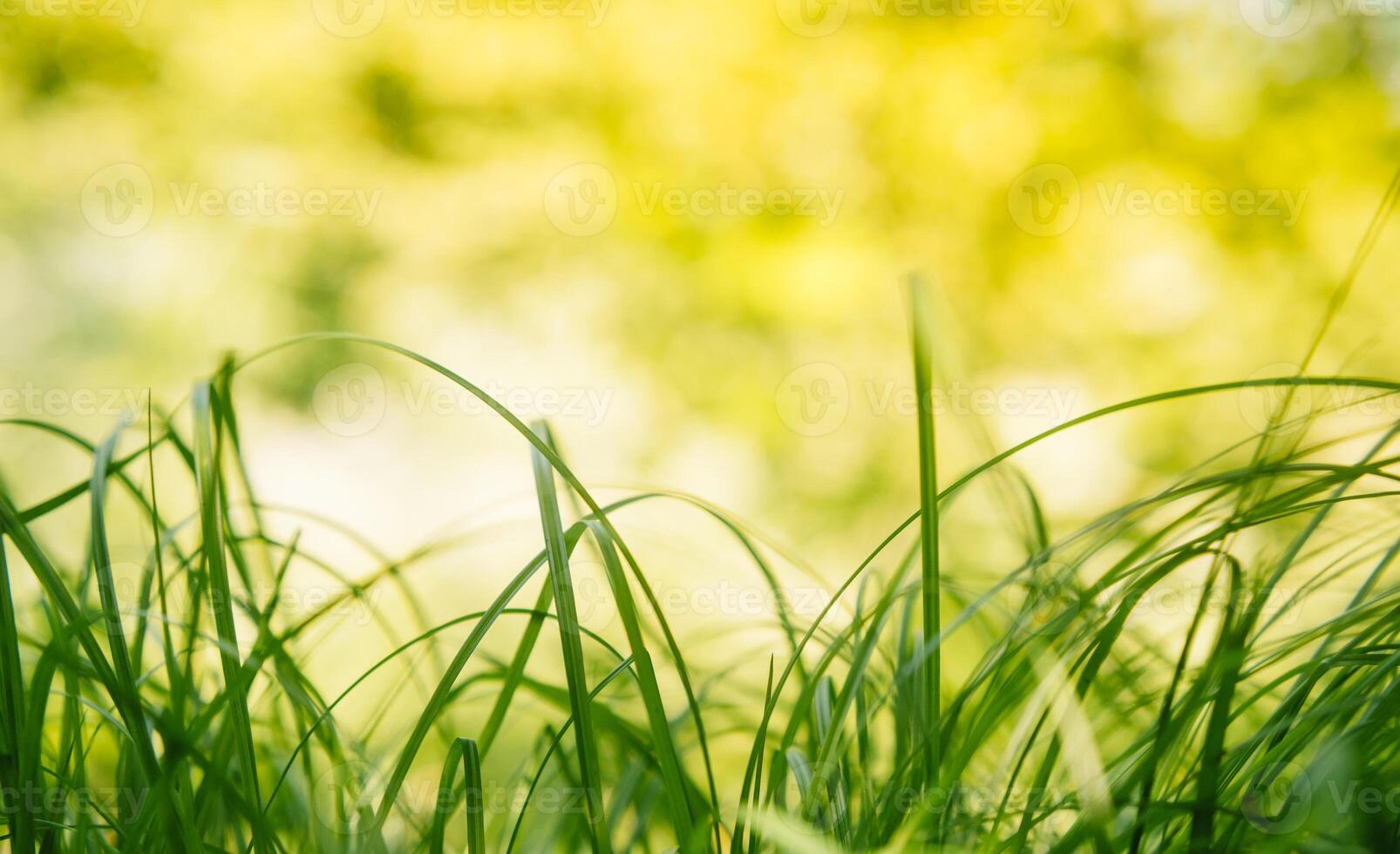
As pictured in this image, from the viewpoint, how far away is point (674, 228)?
1544mm

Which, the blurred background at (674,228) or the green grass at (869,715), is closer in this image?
the green grass at (869,715)

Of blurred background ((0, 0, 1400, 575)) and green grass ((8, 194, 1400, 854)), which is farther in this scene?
blurred background ((0, 0, 1400, 575))

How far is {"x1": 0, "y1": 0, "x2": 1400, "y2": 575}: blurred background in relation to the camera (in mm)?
1423

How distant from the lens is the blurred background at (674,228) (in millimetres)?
1423

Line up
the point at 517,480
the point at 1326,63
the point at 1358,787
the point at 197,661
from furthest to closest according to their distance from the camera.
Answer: the point at 517,480, the point at 1326,63, the point at 197,661, the point at 1358,787

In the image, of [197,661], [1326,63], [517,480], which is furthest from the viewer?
[517,480]

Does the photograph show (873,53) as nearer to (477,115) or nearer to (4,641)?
(477,115)

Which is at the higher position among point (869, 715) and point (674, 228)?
point (674, 228)

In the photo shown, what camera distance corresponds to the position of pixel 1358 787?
17 cm

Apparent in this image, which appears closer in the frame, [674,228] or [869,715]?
[869,715]

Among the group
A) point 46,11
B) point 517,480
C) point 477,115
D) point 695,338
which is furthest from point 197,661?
point 46,11

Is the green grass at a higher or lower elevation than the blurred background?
lower

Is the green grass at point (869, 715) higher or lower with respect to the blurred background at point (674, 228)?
lower

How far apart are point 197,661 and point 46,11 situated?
5.35ft
